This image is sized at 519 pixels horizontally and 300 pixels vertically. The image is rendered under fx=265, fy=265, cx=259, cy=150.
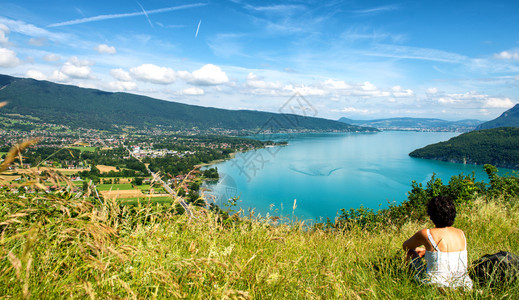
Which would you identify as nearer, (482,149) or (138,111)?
(482,149)

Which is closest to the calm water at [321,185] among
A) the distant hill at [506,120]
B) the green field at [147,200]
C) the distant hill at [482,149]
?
the distant hill at [482,149]

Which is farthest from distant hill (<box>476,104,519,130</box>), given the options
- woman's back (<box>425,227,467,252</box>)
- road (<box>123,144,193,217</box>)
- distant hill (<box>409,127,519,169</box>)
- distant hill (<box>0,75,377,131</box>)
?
road (<box>123,144,193,217</box>)

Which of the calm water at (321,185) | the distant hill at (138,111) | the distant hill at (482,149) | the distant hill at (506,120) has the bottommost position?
the calm water at (321,185)

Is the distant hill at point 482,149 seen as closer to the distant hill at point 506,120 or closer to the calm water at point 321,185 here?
the calm water at point 321,185

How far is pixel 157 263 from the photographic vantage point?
4.44 feet

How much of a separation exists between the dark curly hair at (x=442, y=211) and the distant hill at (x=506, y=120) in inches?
7826

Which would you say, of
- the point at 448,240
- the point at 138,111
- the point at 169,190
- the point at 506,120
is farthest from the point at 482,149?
the point at 506,120

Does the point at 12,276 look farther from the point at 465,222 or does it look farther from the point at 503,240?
the point at 465,222

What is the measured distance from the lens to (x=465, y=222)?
11.2 feet

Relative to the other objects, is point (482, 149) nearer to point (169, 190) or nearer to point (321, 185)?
point (321, 185)

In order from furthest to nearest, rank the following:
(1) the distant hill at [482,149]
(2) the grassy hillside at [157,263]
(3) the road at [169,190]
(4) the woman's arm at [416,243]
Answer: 1. (1) the distant hill at [482,149]
2. (4) the woman's arm at [416,243]
3. (3) the road at [169,190]
4. (2) the grassy hillside at [157,263]

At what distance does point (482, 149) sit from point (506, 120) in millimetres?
151083

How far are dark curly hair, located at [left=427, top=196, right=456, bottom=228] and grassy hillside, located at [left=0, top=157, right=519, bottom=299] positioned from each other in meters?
0.40

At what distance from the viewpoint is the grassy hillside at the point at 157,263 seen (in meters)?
1.08
